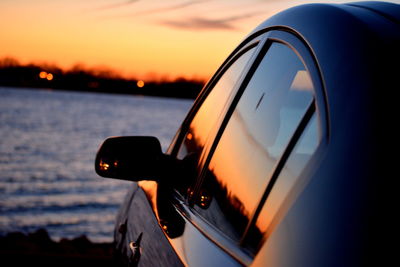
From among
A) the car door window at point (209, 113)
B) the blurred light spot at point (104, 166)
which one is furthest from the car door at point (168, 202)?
the blurred light spot at point (104, 166)

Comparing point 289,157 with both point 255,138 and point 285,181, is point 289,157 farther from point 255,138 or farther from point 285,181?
point 255,138

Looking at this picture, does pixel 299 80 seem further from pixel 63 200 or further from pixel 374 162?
pixel 63 200

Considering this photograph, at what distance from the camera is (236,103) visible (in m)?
2.25

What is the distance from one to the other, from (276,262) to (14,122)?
8564 cm

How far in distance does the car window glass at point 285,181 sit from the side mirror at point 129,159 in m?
1.19

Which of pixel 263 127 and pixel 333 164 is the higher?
pixel 333 164

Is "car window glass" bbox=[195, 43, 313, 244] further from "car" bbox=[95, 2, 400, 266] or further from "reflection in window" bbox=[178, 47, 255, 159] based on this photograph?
"reflection in window" bbox=[178, 47, 255, 159]

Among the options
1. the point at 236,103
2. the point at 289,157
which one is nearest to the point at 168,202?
the point at 236,103

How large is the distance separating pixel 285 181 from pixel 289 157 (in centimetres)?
→ 6

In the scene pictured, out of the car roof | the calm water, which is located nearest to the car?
the car roof

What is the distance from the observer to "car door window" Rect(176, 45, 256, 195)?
247 cm

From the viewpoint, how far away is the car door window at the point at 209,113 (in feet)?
8.10

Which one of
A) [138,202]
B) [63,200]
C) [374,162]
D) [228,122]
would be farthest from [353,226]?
[63,200]

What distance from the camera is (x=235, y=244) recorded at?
167 cm
